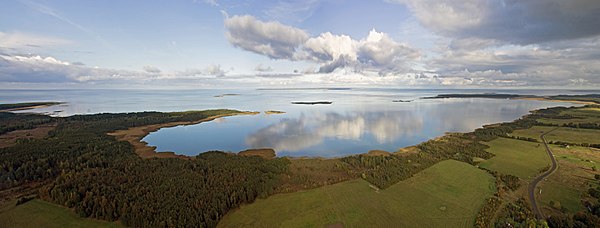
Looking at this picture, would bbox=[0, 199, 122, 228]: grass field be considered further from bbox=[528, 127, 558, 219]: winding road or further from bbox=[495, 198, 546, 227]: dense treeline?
bbox=[528, 127, 558, 219]: winding road

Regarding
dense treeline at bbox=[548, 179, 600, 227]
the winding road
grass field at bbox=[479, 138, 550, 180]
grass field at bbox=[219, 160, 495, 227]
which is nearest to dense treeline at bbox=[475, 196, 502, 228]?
grass field at bbox=[219, 160, 495, 227]

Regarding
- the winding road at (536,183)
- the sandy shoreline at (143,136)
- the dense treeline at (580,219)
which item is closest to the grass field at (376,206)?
the winding road at (536,183)

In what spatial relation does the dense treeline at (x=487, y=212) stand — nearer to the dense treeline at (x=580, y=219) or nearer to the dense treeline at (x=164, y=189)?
the dense treeline at (x=580, y=219)

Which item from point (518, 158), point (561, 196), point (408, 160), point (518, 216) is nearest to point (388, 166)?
point (408, 160)

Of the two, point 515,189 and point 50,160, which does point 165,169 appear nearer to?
point 50,160

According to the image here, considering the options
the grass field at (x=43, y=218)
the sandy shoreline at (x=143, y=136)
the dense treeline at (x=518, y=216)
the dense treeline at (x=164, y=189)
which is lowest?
the dense treeline at (x=518, y=216)

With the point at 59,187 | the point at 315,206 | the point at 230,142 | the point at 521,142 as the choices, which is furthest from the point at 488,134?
the point at 59,187
